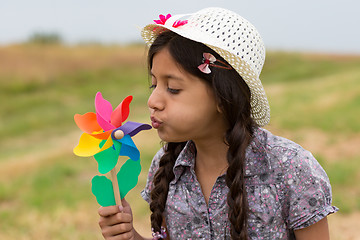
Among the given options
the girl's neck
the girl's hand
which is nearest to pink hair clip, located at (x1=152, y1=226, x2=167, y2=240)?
the girl's hand

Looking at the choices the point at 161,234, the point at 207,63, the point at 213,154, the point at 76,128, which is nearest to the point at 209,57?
the point at 207,63

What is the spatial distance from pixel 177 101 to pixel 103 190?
1.40 ft

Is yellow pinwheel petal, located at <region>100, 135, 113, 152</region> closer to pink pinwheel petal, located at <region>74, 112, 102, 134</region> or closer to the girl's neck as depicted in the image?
pink pinwheel petal, located at <region>74, 112, 102, 134</region>

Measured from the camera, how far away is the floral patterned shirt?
1.53 m

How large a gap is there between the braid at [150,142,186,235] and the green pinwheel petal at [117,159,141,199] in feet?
0.33

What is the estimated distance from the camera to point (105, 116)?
1.64 m

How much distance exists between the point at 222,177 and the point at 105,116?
17.5 inches

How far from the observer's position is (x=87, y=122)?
65.7 inches

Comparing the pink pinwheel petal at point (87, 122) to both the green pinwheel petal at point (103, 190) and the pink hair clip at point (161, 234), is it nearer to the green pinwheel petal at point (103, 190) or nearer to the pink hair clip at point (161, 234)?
the green pinwheel petal at point (103, 190)

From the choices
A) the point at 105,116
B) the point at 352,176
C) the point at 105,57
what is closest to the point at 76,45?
the point at 105,57

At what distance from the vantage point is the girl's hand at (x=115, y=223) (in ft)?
5.31

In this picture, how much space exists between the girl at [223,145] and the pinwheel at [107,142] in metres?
0.07

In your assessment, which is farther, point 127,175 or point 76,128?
point 76,128

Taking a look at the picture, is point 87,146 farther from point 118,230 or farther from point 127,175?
point 118,230
